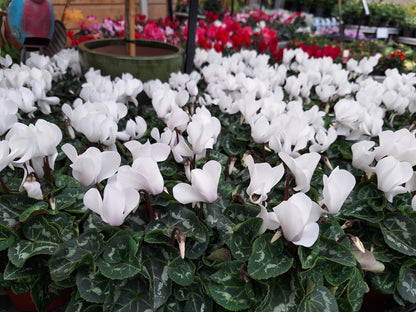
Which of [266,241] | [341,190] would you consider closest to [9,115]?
[266,241]

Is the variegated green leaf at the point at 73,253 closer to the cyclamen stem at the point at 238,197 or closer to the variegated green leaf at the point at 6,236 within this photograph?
the variegated green leaf at the point at 6,236

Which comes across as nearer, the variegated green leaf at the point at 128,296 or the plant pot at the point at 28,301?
the variegated green leaf at the point at 128,296

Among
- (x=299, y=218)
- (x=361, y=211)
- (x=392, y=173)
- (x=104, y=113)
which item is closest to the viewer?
(x=299, y=218)

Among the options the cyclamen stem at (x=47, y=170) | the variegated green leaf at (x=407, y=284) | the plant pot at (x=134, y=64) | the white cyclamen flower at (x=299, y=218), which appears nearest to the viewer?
the white cyclamen flower at (x=299, y=218)

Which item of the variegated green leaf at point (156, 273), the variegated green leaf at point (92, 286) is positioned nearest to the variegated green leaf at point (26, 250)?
the variegated green leaf at point (92, 286)

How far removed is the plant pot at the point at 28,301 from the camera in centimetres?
104

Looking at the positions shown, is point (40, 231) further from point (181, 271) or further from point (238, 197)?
point (238, 197)

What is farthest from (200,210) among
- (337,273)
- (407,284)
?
(407,284)

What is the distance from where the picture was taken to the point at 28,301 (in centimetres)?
106

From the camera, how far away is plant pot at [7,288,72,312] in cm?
104

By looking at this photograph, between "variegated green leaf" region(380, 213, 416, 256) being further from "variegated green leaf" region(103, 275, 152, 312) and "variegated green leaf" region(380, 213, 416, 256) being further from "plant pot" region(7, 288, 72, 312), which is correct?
"plant pot" region(7, 288, 72, 312)

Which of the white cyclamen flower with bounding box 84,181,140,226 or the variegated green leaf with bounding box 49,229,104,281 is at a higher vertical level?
the white cyclamen flower with bounding box 84,181,140,226

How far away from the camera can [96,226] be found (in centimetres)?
89

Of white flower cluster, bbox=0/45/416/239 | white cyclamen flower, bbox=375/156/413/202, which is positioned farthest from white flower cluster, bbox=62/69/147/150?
white cyclamen flower, bbox=375/156/413/202
